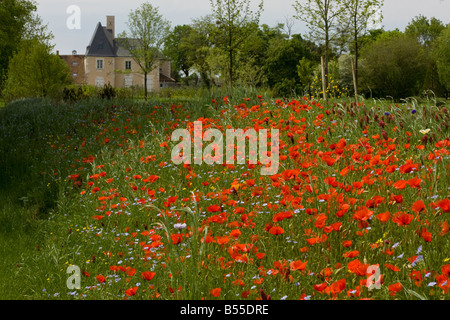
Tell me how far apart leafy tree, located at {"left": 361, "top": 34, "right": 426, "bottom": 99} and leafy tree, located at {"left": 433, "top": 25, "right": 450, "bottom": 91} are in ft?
9.17

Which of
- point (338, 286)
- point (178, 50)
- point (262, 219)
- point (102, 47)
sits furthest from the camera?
point (178, 50)

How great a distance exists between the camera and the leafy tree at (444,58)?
4427cm

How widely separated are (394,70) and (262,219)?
4082 cm

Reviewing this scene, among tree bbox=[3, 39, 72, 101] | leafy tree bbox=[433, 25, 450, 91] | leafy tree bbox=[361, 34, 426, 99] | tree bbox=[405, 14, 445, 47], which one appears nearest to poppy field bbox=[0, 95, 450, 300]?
tree bbox=[3, 39, 72, 101]

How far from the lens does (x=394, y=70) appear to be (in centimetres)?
4097

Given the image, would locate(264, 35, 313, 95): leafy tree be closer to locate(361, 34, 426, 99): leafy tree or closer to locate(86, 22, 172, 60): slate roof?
locate(361, 34, 426, 99): leafy tree

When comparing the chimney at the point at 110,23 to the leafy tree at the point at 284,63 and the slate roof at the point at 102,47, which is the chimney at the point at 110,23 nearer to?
the slate roof at the point at 102,47

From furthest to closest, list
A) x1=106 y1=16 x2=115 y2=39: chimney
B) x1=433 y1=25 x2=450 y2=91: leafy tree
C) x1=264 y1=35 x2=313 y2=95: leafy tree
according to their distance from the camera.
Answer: x1=106 y1=16 x2=115 y2=39: chimney
x1=264 y1=35 x2=313 y2=95: leafy tree
x1=433 y1=25 x2=450 y2=91: leafy tree

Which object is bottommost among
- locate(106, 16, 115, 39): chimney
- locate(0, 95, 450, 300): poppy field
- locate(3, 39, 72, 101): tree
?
locate(0, 95, 450, 300): poppy field

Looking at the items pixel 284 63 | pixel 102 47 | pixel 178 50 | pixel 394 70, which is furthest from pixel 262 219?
pixel 178 50

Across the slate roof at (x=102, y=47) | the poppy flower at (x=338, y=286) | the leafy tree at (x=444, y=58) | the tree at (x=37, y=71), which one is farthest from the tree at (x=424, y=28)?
the poppy flower at (x=338, y=286)

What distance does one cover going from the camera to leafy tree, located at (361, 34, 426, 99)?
134 ft

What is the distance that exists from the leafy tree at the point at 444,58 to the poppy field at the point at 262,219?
1630 inches

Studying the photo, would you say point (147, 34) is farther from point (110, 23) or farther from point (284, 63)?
point (110, 23)
